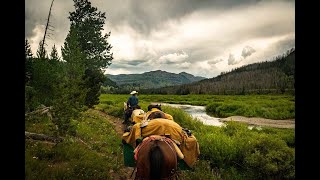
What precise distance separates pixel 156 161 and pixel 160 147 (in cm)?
27

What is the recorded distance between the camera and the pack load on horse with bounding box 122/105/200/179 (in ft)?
16.5

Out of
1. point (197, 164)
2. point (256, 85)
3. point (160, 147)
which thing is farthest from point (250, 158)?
point (256, 85)

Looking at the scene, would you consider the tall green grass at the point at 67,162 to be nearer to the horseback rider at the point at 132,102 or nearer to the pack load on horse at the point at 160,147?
the pack load on horse at the point at 160,147

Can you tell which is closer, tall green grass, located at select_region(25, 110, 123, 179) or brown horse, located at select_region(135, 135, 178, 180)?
brown horse, located at select_region(135, 135, 178, 180)

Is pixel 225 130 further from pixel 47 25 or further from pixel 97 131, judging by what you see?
pixel 47 25

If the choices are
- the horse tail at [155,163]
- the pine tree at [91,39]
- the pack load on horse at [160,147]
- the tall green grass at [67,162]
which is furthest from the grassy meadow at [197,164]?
the pine tree at [91,39]

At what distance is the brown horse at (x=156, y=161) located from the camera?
499cm

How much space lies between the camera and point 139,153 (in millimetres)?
5223

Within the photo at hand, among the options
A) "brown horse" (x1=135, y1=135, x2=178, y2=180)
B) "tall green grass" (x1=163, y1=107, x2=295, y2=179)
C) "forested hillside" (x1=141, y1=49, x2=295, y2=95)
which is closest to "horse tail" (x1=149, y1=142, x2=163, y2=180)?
"brown horse" (x1=135, y1=135, x2=178, y2=180)

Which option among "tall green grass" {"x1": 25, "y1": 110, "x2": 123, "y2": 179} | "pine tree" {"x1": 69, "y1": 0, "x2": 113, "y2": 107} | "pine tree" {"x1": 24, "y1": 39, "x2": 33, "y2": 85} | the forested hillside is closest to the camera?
"tall green grass" {"x1": 25, "y1": 110, "x2": 123, "y2": 179}

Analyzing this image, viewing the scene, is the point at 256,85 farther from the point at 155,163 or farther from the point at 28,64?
the point at 155,163

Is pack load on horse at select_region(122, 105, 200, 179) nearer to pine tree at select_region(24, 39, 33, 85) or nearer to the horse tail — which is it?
the horse tail

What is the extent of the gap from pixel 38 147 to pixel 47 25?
1054 centimetres
